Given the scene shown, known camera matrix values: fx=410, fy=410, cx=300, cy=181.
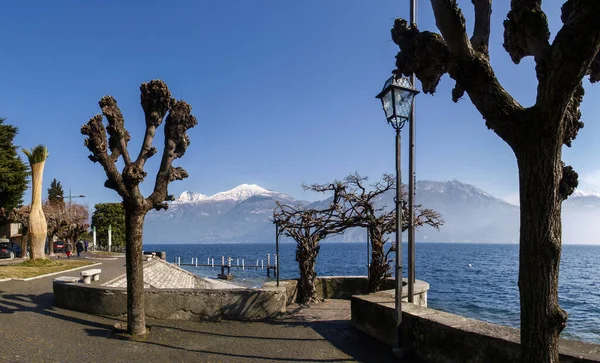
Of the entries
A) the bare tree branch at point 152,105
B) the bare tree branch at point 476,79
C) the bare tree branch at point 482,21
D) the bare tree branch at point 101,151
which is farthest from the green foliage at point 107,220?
the bare tree branch at point 476,79

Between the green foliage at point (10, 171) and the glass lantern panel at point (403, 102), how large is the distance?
40.2 m

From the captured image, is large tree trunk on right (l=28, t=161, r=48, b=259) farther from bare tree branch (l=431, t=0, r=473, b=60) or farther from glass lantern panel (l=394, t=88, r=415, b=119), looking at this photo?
bare tree branch (l=431, t=0, r=473, b=60)

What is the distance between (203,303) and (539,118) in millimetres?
8134

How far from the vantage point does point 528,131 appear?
387 cm

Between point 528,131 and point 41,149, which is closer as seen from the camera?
point 528,131

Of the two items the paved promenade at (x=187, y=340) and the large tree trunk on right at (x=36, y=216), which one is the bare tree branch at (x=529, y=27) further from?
the large tree trunk on right at (x=36, y=216)

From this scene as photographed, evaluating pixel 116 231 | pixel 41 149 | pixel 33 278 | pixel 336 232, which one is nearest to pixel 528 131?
pixel 336 232

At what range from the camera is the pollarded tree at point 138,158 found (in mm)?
8648

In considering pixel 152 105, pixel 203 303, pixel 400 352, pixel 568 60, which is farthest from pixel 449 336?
pixel 152 105

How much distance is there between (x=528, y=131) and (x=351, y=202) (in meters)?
8.13

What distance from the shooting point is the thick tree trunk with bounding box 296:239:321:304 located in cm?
1255

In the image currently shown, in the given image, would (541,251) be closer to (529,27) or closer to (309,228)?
(529,27)

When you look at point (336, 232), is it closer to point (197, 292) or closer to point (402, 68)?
point (197, 292)

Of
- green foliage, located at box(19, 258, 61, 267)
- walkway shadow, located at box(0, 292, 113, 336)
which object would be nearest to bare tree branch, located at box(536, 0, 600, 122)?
walkway shadow, located at box(0, 292, 113, 336)
